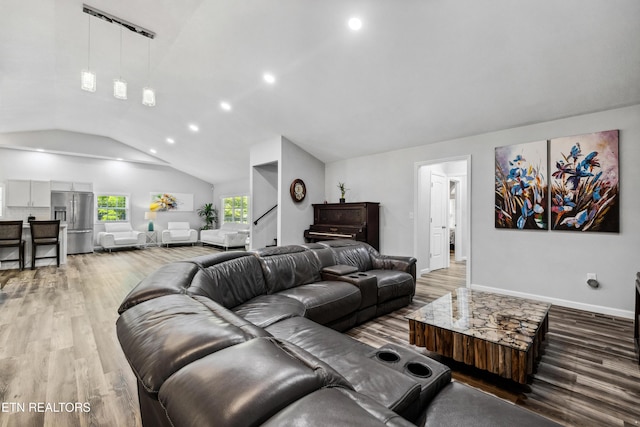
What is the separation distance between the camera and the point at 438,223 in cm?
600

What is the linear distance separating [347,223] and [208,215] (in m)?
7.19

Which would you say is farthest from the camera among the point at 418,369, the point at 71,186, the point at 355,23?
the point at 71,186

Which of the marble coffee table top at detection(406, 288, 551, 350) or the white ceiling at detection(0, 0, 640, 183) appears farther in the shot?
the white ceiling at detection(0, 0, 640, 183)

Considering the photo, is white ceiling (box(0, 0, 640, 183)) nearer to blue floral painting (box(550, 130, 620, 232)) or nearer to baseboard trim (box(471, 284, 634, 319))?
blue floral painting (box(550, 130, 620, 232))

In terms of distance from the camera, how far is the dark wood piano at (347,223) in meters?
5.51

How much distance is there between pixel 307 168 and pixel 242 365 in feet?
19.2

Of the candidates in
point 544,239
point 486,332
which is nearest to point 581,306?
point 544,239

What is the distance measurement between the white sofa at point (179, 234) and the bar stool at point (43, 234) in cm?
368

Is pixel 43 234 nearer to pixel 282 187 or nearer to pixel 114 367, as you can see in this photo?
pixel 282 187

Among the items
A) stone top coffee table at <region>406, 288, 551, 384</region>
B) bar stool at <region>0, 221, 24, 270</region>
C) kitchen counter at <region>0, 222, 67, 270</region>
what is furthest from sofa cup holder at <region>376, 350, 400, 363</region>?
kitchen counter at <region>0, 222, 67, 270</region>

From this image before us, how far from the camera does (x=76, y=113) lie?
6.85m

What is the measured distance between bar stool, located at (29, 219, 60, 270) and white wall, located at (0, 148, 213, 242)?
10.9 ft

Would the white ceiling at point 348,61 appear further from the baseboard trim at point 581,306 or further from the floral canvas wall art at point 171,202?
the floral canvas wall art at point 171,202

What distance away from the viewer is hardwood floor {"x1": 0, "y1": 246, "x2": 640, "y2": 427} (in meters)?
1.74
